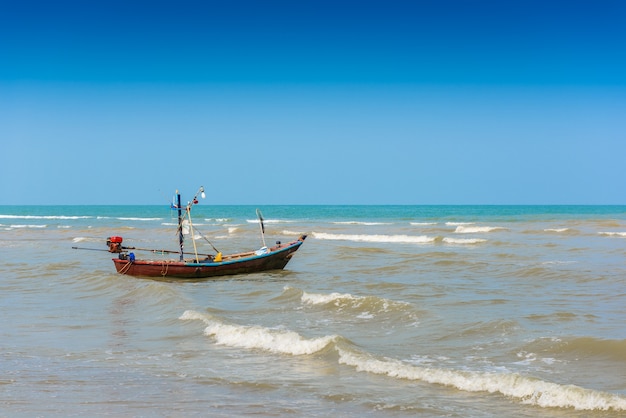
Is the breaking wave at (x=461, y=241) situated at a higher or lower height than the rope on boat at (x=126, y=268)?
lower

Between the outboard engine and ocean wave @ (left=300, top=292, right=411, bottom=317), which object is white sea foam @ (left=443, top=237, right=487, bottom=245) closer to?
the outboard engine

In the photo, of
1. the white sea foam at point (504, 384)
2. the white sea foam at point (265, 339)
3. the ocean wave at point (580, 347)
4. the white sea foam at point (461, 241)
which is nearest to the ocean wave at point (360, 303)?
the white sea foam at point (265, 339)

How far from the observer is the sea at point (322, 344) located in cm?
884

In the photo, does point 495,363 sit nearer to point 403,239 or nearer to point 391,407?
point 391,407

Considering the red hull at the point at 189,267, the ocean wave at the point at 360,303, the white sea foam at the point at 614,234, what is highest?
the red hull at the point at 189,267

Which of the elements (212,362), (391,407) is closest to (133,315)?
(212,362)

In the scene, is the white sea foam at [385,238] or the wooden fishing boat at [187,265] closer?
the wooden fishing boat at [187,265]

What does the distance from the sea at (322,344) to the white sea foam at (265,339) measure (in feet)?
0.13

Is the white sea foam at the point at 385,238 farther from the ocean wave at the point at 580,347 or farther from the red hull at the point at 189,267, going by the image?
the ocean wave at the point at 580,347

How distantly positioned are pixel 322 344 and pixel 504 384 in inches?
139

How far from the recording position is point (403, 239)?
4250 cm

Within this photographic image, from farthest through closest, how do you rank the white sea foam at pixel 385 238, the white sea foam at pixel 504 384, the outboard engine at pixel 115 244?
the white sea foam at pixel 385 238, the outboard engine at pixel 115 244, the white sea foam at pixel 504 384

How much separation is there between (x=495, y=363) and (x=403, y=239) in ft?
105

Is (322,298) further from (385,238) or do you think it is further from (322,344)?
(385,238)
